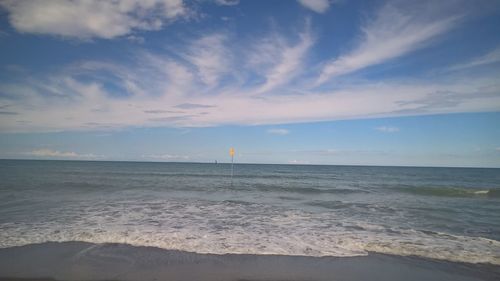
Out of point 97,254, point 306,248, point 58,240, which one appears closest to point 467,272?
point 306,248

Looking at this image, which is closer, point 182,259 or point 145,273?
point 145,273

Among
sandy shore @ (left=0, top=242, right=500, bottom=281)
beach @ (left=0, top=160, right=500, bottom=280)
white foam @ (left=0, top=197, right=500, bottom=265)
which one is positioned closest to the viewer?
sandy shore @ (left=0, top=242, right=500, bottom=281)

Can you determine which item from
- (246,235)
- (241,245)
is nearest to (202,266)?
(241,245)

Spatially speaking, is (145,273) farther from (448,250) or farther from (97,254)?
(448,250)

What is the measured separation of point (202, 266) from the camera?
246 inches

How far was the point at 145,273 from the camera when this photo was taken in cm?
Answer: 582

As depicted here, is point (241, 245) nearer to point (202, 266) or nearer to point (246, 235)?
point (246, 235)

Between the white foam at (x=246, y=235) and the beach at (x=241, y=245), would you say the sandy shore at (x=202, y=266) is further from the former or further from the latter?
the white foam at (x=246, y=235)

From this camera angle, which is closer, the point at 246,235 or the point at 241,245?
the point at 241,245

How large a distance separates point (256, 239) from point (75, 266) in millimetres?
4687

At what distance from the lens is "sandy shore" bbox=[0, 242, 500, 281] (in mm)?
5762

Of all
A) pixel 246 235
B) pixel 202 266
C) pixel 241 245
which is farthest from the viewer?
pixel 246 235

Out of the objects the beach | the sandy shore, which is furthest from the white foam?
the sandy shore

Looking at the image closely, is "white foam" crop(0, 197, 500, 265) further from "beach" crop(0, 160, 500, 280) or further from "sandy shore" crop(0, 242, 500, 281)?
"sandy shore" crop(0, 242, 500, 281)
